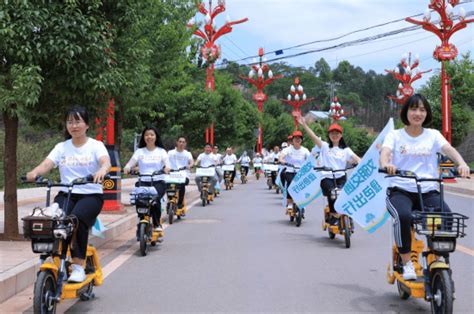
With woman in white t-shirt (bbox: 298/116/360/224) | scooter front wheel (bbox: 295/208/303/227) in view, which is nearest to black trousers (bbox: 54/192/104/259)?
woman in white t-shirt (bbox: 298/116/360/224)

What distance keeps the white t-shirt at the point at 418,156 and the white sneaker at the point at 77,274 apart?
2864 mm

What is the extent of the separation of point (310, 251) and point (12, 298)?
14.6 feet

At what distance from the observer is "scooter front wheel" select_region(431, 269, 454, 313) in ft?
15.4

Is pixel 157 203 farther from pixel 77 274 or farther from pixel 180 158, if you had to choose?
pixel 180 158

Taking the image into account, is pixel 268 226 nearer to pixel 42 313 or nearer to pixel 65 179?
pixel 65 179

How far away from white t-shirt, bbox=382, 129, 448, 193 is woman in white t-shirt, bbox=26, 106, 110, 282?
262cm

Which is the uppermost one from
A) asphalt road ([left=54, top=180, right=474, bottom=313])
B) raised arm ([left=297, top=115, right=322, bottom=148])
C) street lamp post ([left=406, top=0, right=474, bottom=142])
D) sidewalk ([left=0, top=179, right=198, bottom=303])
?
street lamp post ([left=406, top=0, right=474, bottom=142])

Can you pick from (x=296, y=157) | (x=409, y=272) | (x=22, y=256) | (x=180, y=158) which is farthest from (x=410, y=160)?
(x=180, y=158)

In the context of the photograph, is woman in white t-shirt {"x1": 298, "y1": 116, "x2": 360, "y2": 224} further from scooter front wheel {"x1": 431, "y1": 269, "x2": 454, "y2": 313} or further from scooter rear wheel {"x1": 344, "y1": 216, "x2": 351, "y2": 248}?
scooter front wheel {"x1": 431, "y1": 269, "x2": 454, "y2": 313}

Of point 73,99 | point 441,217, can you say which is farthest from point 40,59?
point 441,217

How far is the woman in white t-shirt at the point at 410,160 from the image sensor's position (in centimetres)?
545

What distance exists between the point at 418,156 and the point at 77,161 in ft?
10.1

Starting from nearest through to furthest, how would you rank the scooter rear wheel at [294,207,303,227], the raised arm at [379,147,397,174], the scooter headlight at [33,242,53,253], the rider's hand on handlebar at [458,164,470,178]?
the scooter headlight at [33,242,53,253] → the rider's hand on handlebar at [458,164,470,178] → the raised arm at [379,147,397,174] → the scooter rear wheel at [294,207,303,227]

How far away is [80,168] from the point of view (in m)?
5.84
